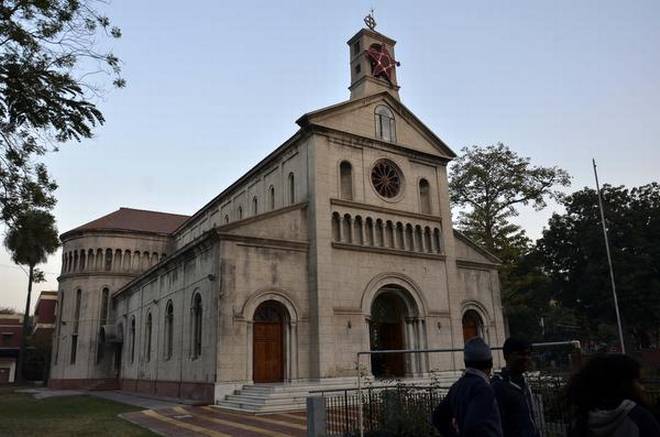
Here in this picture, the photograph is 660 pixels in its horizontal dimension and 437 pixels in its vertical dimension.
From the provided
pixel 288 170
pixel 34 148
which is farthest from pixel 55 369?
pixel 34 148

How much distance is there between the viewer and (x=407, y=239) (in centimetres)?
2902

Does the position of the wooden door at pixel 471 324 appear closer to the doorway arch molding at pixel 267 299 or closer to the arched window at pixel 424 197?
the arched window at pixel 424 197

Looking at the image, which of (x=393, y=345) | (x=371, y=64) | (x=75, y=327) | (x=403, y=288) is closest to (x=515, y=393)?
(x=403, y=288)

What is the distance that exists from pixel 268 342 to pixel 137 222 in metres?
31.1

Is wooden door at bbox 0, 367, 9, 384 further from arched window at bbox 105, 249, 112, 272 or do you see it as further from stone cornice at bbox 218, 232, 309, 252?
stone cornice at bbox 218, 232, 309, 252

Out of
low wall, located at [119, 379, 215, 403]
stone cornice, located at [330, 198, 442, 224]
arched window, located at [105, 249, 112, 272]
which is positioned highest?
arched window, located at [105, 249, 112, 272]

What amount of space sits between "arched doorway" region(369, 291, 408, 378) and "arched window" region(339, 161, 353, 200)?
5.71m

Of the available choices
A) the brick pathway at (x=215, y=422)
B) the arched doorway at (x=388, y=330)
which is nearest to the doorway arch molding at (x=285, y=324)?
the brick pathway at (x=215, y=422)

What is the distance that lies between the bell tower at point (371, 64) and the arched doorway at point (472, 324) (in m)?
14.1

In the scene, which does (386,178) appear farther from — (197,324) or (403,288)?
(197,324)

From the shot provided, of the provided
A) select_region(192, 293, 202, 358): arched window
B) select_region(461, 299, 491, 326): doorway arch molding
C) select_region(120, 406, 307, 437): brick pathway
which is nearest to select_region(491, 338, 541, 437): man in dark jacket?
select_region(120, 406, 307, 437): brick pathway

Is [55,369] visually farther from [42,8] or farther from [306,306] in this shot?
[42,8]

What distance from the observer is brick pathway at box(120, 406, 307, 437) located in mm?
14575

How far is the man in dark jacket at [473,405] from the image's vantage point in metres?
4.44
